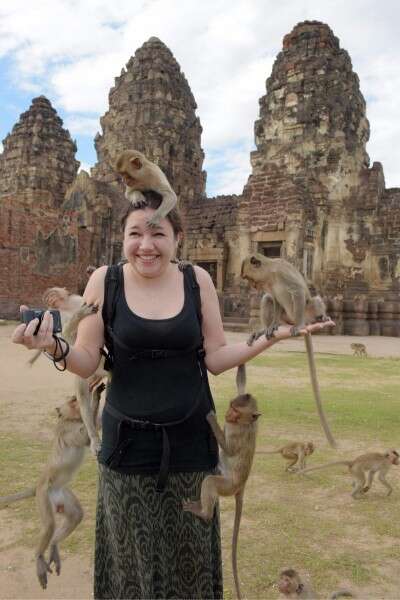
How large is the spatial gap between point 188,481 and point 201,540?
27cm

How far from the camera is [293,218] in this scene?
21312mm

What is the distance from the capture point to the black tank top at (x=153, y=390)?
222 cm

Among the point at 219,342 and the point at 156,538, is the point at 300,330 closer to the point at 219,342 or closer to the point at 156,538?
the point at 219,342

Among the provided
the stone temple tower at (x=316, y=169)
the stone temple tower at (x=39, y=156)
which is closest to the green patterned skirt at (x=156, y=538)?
the stone temple tower at (x=316, y=169)

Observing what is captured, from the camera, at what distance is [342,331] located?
66.9 ft

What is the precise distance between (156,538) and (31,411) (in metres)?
5.38

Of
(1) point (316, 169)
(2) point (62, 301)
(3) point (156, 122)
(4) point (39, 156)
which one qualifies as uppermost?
(3) point (156, 122)

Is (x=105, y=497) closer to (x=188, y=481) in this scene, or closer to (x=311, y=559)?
(x=188, y=481)

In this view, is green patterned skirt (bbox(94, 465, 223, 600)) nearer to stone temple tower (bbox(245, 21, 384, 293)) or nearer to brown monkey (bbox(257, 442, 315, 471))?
brown monkey (bbox(257, 442, 315, 471))

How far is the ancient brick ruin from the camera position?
68.1 feet

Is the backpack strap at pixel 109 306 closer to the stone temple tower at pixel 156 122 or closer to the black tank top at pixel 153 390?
the black tank top at pixel 153 390

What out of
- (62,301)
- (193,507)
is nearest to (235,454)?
(193,507)

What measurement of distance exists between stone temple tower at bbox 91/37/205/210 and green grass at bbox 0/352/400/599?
22.2 metres

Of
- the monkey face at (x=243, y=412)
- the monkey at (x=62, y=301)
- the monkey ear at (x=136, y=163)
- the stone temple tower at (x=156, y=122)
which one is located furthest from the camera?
the stone temple tower at (x=156, y=122)
